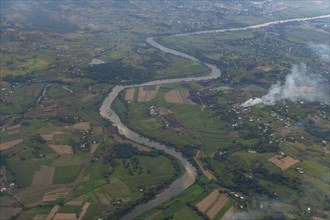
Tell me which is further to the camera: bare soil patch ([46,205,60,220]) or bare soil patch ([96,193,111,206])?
bare soil patch ([96,193,111,206])

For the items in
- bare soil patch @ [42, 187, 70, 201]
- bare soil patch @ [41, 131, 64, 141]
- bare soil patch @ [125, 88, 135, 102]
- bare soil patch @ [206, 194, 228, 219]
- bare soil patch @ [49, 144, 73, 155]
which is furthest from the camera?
bare soil patch @ [125, 88, 135, 102]

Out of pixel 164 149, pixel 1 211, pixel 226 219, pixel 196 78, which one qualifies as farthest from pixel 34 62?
pixel 226 219

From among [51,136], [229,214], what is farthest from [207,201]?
[51,136]

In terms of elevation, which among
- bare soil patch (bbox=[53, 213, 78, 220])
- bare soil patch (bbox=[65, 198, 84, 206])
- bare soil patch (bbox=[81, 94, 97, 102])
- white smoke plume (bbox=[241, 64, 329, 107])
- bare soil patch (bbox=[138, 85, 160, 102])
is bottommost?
bare soil patch (bbox=[53, 213, 78, 220])

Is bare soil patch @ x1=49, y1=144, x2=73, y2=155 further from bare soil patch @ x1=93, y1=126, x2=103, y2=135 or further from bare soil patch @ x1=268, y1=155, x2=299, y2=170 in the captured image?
bare soil patch @ x1=268, y1=155, x2=299, y2=170

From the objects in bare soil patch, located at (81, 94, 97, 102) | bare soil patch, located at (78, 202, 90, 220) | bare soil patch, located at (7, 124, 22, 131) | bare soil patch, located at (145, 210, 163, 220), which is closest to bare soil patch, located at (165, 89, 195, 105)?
bare soil patch, located at (81, 94, 97, 102)

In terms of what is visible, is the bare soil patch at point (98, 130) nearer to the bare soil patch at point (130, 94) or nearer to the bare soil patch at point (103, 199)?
the bare soil patch at point (130, 94)

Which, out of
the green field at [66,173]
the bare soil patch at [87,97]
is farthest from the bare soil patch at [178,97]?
the green field at [66,173]
